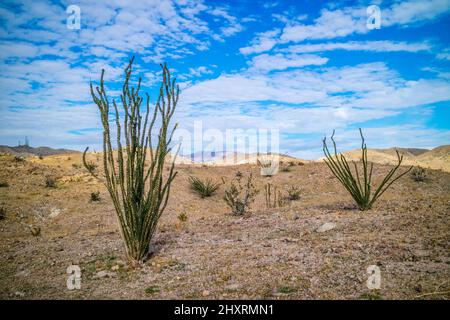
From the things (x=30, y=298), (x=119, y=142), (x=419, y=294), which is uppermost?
(x=119, y=142)

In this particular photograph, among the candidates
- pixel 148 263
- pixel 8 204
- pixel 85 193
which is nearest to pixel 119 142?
pixel 148 263

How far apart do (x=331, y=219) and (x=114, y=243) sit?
3766 mm

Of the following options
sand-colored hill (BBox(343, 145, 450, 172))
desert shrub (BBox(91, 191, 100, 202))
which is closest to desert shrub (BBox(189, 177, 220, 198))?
desert shrub (BBox(91, 191, 100, 202))

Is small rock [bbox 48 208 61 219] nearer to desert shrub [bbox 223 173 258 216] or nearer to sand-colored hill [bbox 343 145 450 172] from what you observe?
desert shrub [bbox 223 173 258 216]

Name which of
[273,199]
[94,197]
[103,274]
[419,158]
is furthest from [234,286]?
[419,158]

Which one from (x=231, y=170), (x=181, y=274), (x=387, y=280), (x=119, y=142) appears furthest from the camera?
(x=231, y=170)

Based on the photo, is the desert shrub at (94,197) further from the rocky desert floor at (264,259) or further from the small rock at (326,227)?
the small rock at (326,227)

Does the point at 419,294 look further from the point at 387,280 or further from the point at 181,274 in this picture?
the point at 181,274

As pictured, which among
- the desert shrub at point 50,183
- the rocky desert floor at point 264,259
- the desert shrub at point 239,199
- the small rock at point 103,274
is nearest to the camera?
the rocky desert floor at point 264,259

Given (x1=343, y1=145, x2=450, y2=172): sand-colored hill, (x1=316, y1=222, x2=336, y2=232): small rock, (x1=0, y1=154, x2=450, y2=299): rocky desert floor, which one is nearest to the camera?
(x1=0, y1=154, x2=450, y2=299): rocky desert floor

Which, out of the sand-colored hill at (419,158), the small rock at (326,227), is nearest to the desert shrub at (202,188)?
the small rock at (326,227)

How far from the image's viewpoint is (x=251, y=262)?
4113mm

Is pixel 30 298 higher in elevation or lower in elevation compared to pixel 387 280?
lower

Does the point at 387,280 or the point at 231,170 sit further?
the point at 231,170
